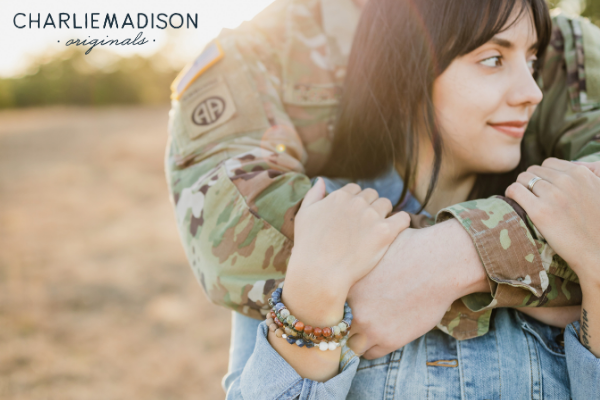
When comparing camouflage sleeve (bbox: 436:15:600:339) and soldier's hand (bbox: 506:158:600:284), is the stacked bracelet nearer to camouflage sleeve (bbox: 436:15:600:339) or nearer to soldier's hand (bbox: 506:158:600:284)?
camouflage sleeve (bbox: 436:15:600:339)

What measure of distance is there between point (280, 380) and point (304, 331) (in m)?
Result: 0.15

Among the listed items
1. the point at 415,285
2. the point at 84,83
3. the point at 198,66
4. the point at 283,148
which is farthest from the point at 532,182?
the point at 84,83

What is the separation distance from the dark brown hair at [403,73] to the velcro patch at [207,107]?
474 millimetres

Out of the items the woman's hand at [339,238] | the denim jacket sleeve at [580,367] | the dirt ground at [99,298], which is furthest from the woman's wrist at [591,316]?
the dirt ground at [99,298]

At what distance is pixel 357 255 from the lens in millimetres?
1195

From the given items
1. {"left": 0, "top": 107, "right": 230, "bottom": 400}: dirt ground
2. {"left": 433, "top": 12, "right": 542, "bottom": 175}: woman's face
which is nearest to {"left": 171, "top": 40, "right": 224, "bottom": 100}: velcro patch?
{"left": 433, "top": 12, "right": 542, "bottom": 175}: woman's face

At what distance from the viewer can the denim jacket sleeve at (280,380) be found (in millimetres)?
1141

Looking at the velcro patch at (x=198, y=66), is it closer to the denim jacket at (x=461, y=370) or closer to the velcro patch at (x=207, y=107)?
the velcro patch at (x=207, y=107)

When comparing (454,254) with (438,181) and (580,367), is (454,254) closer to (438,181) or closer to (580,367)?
(580,367)

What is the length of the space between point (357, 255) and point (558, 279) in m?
0.61

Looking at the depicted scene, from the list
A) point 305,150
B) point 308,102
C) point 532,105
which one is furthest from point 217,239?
point 532,105

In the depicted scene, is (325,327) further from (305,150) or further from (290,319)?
(305,150)

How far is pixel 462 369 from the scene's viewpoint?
4.25 feet

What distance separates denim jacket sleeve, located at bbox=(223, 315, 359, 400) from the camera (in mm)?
1141
